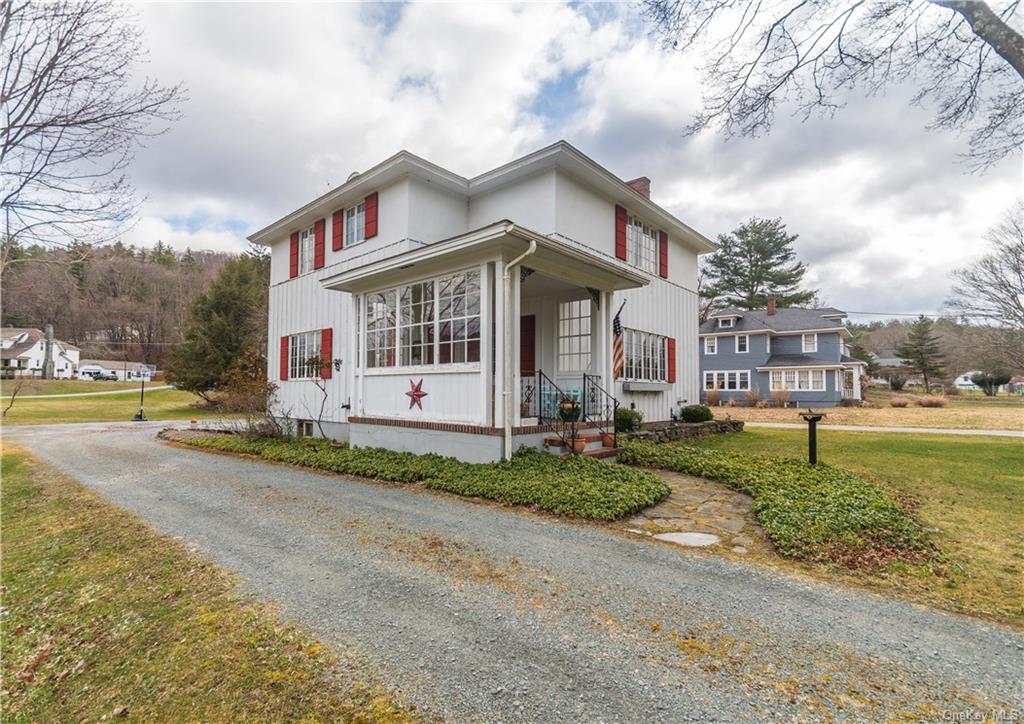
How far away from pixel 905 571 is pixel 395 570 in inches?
159

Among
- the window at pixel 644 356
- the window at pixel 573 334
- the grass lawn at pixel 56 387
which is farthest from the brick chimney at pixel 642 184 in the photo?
the grass lawn at pixel 56 387

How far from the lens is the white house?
7.14 m

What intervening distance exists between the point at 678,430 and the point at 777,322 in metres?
21.2

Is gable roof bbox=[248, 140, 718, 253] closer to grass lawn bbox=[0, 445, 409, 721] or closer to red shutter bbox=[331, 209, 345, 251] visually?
red shutter bbox=[331, 209, 345, 251]

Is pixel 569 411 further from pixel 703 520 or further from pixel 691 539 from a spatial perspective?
pixel 691 539

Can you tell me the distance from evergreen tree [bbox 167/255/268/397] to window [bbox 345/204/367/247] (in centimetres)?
1654

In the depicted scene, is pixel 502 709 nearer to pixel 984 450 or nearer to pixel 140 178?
pixel 140 178

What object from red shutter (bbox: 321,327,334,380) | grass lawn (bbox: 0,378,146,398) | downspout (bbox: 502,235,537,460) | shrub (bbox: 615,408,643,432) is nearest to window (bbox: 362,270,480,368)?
downspout (bbox: 502,235,537,460)

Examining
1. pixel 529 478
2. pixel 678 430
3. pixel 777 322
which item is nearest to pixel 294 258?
pixel 529 478

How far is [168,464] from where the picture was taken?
8922 mm

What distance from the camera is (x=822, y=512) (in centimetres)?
470

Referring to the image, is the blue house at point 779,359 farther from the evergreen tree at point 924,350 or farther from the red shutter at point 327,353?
the red shutter at point 327,353

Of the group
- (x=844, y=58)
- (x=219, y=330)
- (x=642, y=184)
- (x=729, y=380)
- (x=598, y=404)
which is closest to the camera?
(x=844, y=58)

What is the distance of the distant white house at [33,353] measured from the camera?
50312mm
